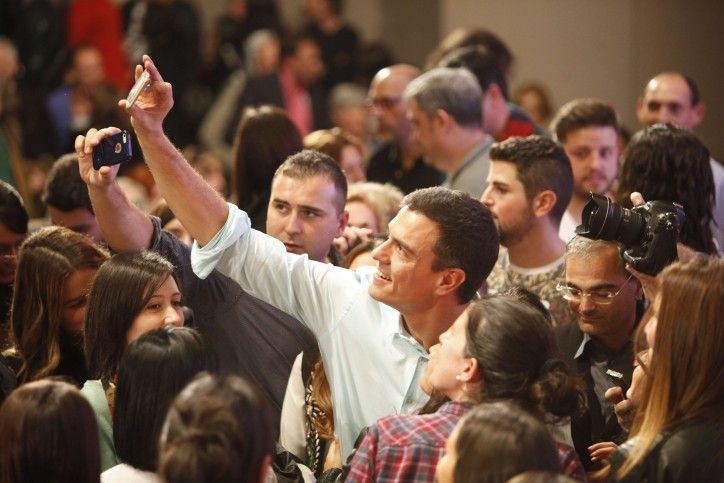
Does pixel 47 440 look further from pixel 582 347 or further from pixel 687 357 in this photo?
pixel 582 347

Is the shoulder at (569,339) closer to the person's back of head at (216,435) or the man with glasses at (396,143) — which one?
the person's back of head at (216,435)

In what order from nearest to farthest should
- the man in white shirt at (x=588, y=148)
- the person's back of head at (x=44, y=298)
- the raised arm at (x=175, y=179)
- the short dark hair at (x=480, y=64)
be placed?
1. the raised arm at (x=175, y=179)
2. the person's back of head at (x=44, y=298)
3. the man in white shirt at (x=588, y=148)
4. the short dark hair at (x=480, y=64)

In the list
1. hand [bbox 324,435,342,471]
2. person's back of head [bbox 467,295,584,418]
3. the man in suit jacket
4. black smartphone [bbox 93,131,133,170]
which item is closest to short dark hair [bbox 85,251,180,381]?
black smartphone [bbox 93,131,133,170]

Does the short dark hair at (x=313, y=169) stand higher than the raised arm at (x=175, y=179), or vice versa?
the raised arm at (x=175, y=179)

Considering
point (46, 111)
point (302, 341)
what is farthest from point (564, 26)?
point (302, 341)

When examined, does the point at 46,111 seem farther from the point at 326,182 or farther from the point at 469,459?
the point at 469,459

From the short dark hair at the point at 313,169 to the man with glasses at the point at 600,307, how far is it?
33.5 inches

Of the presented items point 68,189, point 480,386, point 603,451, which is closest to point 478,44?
point 68,189

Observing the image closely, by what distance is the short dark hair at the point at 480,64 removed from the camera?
5.85 m

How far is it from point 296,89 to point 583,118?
12.7 ft

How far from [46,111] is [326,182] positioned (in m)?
4.06

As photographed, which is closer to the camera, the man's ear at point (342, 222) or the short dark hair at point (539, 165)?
the man's ear at point (342, 222)

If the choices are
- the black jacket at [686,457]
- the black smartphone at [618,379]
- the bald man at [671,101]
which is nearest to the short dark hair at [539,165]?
the black smartphone at [618,379]

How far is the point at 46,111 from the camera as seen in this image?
25.0ft
